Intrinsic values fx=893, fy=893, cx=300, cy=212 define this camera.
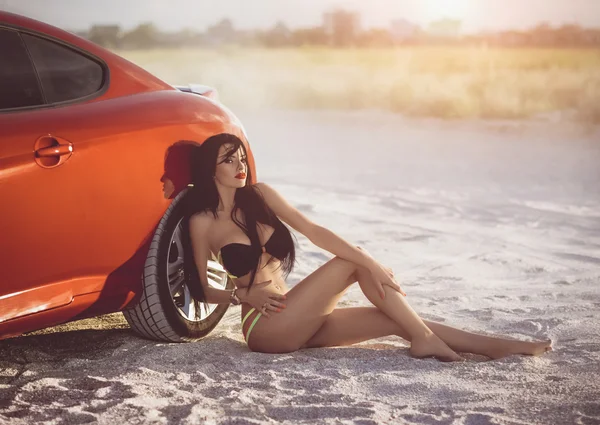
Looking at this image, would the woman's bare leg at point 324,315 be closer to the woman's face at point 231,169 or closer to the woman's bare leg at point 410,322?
the woman's bare leg at point 410,322

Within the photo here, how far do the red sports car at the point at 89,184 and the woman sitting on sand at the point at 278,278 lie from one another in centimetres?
15

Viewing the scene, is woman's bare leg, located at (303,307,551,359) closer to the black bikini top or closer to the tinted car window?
the black bikini top

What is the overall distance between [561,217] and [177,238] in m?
7.20

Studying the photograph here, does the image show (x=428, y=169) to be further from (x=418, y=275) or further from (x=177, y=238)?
(x=177, y=238)

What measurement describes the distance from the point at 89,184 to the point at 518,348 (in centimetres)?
218

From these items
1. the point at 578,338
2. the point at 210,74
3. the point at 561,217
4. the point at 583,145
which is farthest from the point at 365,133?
the point at 578,338

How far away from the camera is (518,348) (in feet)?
14.3

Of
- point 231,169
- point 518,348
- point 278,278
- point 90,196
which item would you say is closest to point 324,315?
point 278,278

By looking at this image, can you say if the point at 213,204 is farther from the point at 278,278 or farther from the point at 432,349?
the point at 432,349

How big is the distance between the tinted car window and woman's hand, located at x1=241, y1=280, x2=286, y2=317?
122 centimetres

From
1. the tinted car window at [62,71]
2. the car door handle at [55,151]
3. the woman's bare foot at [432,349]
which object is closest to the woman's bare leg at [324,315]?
the woman's bare foot at [432,349]

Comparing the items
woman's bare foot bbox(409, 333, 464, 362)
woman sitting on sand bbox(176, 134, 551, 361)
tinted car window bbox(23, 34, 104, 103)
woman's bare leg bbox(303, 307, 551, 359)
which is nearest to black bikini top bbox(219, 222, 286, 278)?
woman sitting on sand bbox(176, 134, 551, 361)

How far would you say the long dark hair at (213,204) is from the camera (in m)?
4.46

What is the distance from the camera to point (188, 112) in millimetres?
4586
